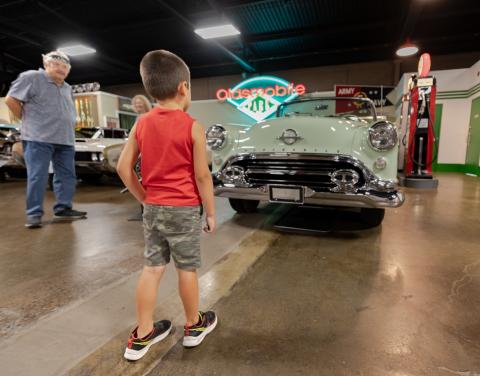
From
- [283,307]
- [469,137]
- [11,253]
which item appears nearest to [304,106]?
[283,307]

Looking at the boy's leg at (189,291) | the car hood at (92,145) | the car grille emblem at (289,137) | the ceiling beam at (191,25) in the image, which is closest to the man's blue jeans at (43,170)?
the car hood at (92,145)

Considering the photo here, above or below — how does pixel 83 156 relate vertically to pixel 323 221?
above

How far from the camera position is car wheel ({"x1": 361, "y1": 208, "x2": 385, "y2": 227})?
102 inches

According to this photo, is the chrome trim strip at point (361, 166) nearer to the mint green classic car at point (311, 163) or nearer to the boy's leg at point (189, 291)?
the mint green classic car at point (311, 163)

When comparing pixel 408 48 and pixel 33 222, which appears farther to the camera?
pixel 408 48

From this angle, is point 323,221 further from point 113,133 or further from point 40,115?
point 113,133

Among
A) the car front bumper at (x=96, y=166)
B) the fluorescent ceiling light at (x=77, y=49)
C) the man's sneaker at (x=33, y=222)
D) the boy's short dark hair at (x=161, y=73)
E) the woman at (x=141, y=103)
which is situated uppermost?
the fluorescent ceiling light at (x=77, y=49)

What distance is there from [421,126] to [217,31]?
6400 millimetres

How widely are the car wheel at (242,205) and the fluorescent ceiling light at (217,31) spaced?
7.03 metres

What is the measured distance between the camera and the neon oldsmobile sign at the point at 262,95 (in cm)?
970

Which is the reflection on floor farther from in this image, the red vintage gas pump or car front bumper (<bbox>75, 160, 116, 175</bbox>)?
the red vintage gas pump

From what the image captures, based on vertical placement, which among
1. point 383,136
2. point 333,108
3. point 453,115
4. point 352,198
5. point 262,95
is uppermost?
point 262,95

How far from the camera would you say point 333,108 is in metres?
3.24

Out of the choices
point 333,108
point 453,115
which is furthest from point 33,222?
point 453,115
